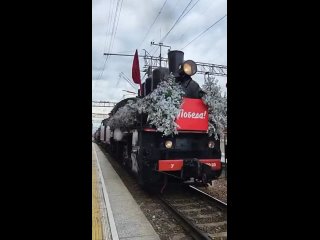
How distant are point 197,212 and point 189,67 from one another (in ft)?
10.1

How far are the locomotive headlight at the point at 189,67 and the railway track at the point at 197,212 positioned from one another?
2755mm

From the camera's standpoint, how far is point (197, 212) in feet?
17.1

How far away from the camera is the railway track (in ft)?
13.9

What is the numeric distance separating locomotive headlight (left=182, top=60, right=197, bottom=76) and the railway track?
2.76 metres

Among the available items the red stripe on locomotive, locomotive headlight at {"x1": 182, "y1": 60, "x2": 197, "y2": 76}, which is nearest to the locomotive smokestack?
locomotive headlight at {"x1": 182, "y1": 60, "x2": 197, "y2": 76}

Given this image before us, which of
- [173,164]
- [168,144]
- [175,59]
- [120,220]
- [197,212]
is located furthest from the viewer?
[175,59]

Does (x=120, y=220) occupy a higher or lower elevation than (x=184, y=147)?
lower

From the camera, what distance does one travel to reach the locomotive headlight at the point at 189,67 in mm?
6324

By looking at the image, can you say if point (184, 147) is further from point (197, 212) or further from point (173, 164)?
point (197, 212)

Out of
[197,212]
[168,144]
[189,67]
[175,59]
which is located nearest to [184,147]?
[168,144]

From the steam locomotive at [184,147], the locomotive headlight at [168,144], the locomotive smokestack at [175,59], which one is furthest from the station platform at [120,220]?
the locomotive smokestack at [175,59]

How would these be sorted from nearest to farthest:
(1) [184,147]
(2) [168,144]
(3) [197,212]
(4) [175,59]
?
(3) [197,212] → (2) [168,144] → (1) [184,147] → (4) [175,59]
